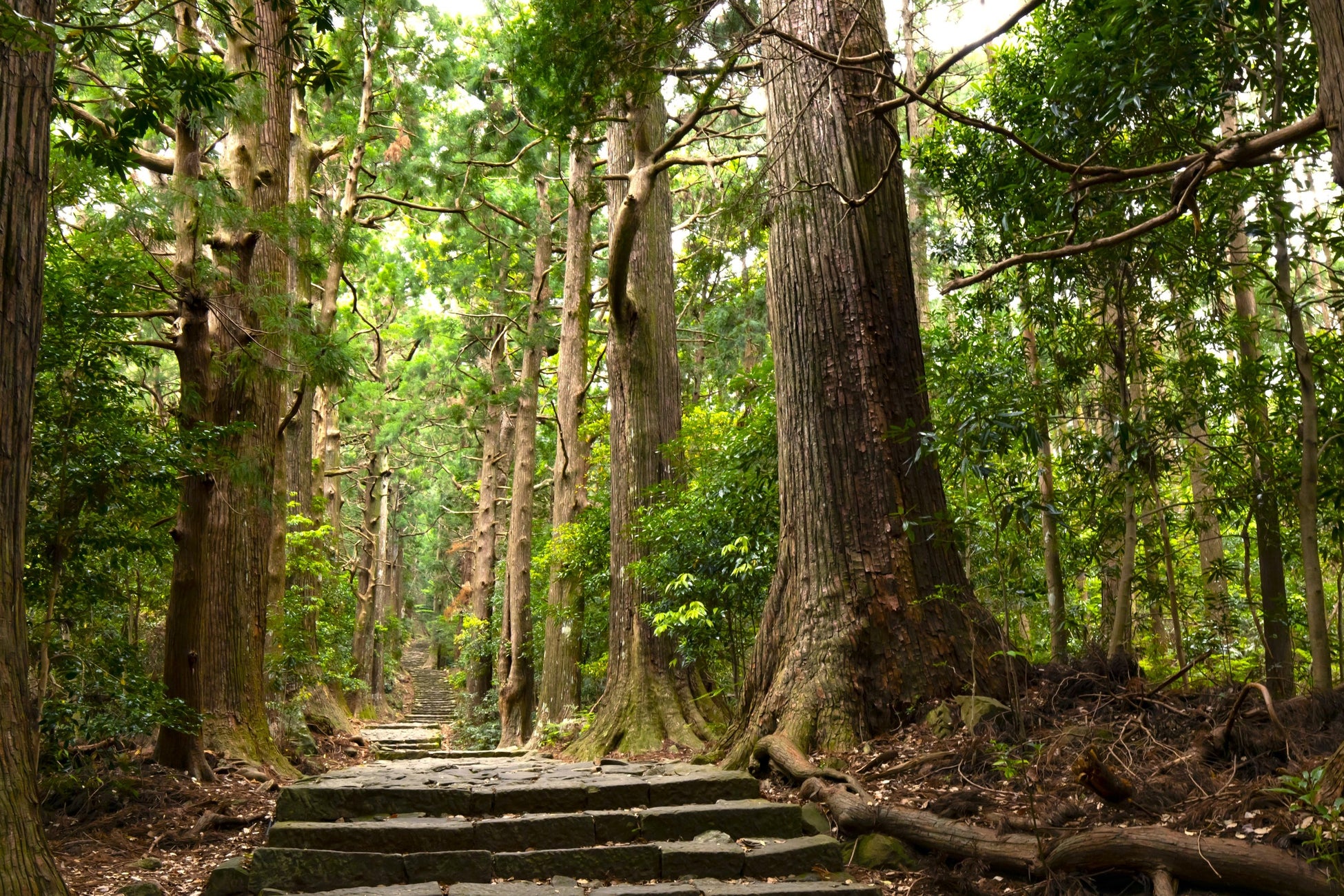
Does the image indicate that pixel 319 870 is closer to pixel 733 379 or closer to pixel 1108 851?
pixel 1108 851

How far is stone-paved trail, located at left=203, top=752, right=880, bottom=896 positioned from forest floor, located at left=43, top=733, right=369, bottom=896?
25.4 inches

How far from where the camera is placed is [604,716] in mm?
8680

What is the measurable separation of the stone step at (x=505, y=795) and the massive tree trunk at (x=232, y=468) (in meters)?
2.19

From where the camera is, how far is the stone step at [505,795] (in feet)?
16.2

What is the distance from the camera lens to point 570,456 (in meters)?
12.9

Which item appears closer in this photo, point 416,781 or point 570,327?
point 416,781

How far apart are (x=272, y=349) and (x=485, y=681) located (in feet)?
51.8

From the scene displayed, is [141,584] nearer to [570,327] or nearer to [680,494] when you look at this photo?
[680,494]

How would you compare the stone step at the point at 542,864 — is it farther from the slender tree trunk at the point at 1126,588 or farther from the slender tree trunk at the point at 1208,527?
the slender tree trunk at the point at 1208,527

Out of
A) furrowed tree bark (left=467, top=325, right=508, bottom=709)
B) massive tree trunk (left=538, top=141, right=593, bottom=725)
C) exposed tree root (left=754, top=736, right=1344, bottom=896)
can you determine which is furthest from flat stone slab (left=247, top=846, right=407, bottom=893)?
furrowed tree bark (left=467, top=325, right=508, bottom=709)

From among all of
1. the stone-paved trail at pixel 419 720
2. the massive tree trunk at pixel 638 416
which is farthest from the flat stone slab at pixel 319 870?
the stone-paved trail at pixel 419 720

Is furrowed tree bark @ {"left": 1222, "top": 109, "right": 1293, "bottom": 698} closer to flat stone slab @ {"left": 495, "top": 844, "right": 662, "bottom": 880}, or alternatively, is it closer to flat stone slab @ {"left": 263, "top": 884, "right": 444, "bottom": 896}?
flat stone slab @ {"left": 495, "top": 844, "right": 662, "bottom": 880}

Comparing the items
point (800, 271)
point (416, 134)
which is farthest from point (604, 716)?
point (416, 134)

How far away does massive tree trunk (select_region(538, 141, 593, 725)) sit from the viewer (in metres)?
11.5
